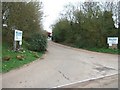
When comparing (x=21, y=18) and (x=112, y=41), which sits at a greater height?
(x=21, y=18)

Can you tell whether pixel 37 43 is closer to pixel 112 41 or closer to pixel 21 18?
pixel 21 18

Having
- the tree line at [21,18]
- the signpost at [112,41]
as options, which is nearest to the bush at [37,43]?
the tree line at [21,18]

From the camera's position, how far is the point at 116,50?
30.2 meters

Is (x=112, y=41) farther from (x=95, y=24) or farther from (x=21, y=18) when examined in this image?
(x=21, y=18)

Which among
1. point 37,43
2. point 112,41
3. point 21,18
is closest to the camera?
point 21,18

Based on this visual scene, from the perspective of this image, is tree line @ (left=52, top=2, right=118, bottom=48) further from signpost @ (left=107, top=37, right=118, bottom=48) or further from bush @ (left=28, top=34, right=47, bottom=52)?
bush @ (left=28, top=34, right=47, bottom=52)

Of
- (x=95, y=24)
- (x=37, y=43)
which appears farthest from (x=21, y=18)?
(x=95, y=24)

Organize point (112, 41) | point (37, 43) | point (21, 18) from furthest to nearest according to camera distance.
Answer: point (112, 41) → point (37, 43) → point (21, 18)

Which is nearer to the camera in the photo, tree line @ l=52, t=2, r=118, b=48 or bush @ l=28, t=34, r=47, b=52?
bush @ l=28, t=34, r=47, b=52

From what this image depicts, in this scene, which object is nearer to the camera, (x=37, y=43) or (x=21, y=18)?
(x=21, y=18)

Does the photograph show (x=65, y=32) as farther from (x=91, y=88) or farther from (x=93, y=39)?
(x=91, y=88)

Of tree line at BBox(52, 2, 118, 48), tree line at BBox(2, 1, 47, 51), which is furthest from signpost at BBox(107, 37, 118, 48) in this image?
tree line at BBox(2, 1, 47, 51)

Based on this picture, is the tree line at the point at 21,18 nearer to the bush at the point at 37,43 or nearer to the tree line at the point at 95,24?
the bush at the point at 37,43

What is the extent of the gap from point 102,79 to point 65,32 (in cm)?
3939
